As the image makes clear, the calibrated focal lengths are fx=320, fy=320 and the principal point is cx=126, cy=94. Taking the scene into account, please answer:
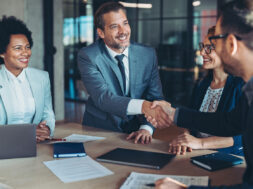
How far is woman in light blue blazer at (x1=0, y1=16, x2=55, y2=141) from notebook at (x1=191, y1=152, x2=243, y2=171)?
4.42 feet

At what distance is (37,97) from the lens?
2.66 meters

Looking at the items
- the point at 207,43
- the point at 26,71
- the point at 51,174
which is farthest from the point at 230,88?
the point at 26,71

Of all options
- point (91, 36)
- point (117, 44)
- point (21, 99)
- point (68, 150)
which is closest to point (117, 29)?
point (117, 44)

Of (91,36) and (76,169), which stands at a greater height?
(91,36)

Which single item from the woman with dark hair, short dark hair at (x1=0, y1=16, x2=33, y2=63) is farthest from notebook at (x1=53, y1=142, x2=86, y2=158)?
short dark hair at (x1=0, y1=16, x2=33, y2=63)

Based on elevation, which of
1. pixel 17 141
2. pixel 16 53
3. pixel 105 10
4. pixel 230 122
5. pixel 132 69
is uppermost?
pixel 105 10

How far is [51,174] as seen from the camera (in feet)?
4.96

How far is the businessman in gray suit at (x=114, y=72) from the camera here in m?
2.44

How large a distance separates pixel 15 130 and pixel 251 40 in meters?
1.24

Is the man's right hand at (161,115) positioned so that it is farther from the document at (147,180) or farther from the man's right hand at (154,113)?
the document at (147,180)

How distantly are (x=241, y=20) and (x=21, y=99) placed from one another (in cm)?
195

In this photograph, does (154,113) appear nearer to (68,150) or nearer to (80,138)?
(80,138)

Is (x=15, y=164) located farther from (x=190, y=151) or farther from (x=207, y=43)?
(x=207, y=43)

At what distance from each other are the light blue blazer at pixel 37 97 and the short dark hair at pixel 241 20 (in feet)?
5.42
